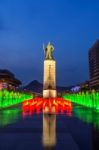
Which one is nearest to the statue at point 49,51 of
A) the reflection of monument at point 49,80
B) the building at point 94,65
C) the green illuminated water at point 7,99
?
the reflection of monument at point 49,80

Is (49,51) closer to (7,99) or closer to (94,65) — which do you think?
(7,99)

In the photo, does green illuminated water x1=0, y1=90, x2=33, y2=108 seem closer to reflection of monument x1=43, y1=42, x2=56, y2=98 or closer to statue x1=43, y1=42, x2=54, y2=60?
reflection of monument x1=43, y1=42, x2=56, y2=98

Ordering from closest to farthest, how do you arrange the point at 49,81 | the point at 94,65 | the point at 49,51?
the point at 49,81 < the point at 49,51 < the point at 94,65

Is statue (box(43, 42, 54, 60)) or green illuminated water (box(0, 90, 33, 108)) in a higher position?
statue (box(43, 42, 54, 60))

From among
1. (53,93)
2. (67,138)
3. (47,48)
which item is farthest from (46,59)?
(67,138)

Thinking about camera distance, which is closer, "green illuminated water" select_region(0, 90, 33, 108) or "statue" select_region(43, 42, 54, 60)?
"green illuminated water" select_region(0, 90, 33, 108)

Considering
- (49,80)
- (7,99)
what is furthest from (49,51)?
(7,99)

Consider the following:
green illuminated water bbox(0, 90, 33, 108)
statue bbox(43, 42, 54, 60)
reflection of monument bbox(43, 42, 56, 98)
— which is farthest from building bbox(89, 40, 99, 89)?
green illuminated water bbox(0, 90, 33, 108)

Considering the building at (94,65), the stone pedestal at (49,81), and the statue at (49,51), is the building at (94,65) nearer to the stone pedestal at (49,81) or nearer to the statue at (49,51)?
the statue at (49,51)

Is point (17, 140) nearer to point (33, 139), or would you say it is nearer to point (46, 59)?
point (33, 139)

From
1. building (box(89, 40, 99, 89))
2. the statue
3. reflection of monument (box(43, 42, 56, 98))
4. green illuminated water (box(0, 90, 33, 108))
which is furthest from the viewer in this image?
building (box(89, 40, 99, 89))

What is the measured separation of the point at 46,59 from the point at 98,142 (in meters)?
51.9

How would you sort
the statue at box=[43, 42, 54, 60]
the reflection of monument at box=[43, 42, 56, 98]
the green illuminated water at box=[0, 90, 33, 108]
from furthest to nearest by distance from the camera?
the statue at box=[43, 42, 54, 60] → the reflection of monument at box=[43, 42, 56, 98] → the green illuminated water at box=[0, 90, 33, 108]

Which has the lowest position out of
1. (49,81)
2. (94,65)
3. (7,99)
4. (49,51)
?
(7,99)
